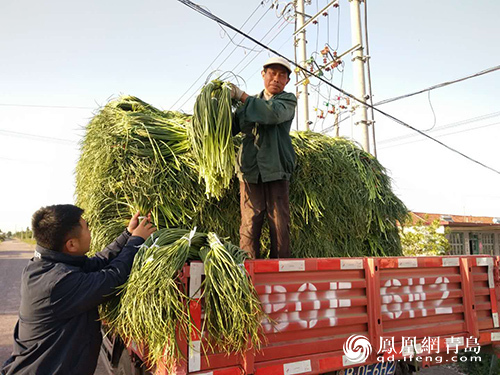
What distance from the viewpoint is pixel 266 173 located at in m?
2.73

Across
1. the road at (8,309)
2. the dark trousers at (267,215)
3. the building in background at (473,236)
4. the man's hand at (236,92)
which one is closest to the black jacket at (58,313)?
the dark trousers at (267,215)

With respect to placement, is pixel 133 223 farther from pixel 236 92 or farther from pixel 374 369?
pixel 374 369

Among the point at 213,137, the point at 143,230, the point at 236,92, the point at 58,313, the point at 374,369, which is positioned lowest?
the point at 374,369

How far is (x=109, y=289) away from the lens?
76.6 inches

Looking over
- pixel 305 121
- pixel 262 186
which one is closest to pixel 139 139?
pixel 262 186

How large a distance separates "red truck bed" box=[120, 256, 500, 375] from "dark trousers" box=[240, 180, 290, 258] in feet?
1.75

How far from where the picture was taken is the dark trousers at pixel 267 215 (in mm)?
2801

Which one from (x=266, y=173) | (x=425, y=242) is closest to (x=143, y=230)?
(x=266, y=173)

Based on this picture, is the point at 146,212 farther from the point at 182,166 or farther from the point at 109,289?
the point at 109,289

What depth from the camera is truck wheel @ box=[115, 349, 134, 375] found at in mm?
2402

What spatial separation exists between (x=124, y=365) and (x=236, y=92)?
2.05 m

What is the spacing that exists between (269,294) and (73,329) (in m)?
1.06
